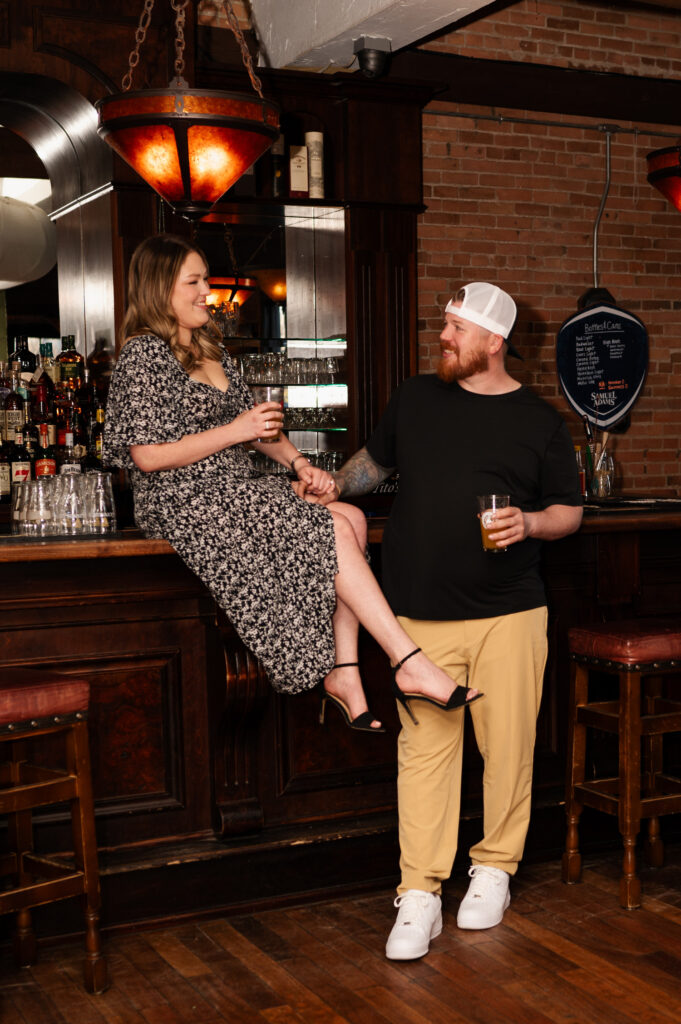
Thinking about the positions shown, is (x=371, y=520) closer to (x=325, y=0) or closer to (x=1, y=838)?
(x=1, y=838)

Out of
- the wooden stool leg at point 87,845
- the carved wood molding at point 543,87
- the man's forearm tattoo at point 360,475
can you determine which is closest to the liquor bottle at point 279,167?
the carved wood molding at point 543,87

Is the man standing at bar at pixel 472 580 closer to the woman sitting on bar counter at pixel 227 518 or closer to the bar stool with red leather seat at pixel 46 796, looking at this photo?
the woman sitting on bar counter at pixel 227 518

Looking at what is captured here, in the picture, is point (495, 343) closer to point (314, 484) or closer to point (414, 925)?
point (314, 484)

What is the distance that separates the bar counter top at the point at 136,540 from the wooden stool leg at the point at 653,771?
19.7 inches

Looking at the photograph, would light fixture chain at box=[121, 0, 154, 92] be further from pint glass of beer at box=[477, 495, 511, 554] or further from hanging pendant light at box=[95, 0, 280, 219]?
pint glass of beer at box=[477, 495, 511, 554]

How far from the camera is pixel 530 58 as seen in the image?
21.1 ft

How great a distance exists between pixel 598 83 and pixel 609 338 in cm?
140

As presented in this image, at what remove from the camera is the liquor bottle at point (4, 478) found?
5027 mm

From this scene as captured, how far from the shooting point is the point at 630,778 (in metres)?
3.43

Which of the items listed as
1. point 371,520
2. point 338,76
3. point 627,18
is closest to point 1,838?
point 371,520

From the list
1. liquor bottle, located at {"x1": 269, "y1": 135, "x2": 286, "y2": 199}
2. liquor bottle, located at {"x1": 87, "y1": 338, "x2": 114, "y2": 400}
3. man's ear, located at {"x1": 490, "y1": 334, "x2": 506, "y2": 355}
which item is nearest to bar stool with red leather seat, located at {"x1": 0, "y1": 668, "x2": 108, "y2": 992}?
man's ear, located at {"x1": 490, "y1": 334, "x2": 506, "y2": 355}

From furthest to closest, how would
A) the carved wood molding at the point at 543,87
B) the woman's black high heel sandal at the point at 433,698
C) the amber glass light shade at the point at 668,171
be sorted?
the carved wood molding at the point at 543,87 < the amber glass light shade at the point at 668,171 < the woman's black high heel sandal at the point at 433,698

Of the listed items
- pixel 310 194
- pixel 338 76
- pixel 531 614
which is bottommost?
pixel 531 614

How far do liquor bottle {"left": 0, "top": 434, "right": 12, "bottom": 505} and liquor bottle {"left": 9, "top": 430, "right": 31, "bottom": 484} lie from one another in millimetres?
16
